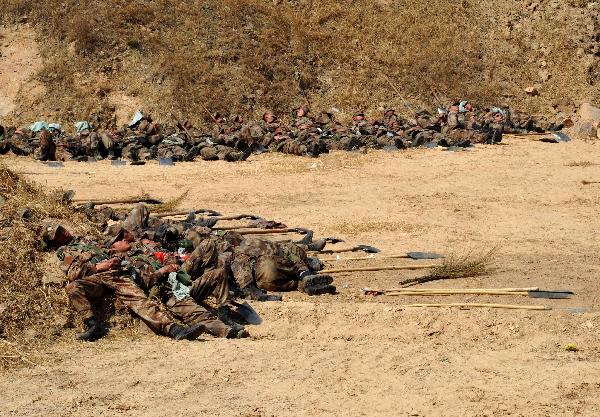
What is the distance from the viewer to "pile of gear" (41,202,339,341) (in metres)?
8.27

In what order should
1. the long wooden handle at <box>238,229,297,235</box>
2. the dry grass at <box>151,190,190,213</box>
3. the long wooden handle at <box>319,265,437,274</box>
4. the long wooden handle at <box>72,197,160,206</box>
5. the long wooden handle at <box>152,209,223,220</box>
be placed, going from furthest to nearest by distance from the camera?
the dry grass at <box>151,190,190,213</box>
the long wooden handle at <box>72,197,160,206</box>
the long wooden handle at <box>152,209,223,220</box>
the long wooden handle at <box>238,229,297,235</box>
the long wooden handle at <box>319,265,437,274</box>

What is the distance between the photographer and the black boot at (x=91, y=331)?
795 centimetres

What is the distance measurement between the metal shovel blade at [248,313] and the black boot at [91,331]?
132cm

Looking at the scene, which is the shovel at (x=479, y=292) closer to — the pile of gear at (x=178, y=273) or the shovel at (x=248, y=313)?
the pile of gear at (x=178, y=273)

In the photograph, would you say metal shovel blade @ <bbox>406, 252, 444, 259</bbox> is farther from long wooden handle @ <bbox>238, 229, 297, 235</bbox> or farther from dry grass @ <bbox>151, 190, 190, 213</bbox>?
dry grass @ <bbox>151, 190, 190, 213</bbox>

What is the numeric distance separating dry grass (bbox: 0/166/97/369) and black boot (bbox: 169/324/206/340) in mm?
1003

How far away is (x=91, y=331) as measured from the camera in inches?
315

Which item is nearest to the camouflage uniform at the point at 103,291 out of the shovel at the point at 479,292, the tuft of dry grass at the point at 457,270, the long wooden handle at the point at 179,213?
the shovel at the point at 479,292

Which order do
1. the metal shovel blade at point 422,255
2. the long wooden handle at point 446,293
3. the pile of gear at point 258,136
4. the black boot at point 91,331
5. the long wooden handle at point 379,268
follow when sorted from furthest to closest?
the pile of gear at point 258,136 < the metal shovel blade at point 422,255 < the long wooden handle at point 379,268 < the long wooden handle at point 446,293 < the black boot at point 91,331

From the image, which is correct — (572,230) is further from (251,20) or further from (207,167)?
(251,20)

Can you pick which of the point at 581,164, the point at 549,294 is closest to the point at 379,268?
the point at 549,294

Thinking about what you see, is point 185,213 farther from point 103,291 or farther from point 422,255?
point 103,291

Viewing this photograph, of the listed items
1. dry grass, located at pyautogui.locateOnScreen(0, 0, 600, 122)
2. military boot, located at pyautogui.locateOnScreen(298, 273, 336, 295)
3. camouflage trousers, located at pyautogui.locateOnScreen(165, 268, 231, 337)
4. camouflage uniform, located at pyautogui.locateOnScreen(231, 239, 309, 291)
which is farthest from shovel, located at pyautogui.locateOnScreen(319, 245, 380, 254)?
dry grass, located at pyautogui.locateOnScreen(0, 0, 600, 122)

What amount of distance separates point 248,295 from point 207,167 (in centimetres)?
773
